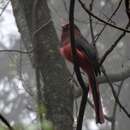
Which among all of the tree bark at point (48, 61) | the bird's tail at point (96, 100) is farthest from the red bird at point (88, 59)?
the tree bark at point (48, 61)

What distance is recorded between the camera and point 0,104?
14.9m

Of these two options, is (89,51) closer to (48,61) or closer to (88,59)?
(88,59)

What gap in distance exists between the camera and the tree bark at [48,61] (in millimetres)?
3061

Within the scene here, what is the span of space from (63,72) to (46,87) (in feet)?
0.54

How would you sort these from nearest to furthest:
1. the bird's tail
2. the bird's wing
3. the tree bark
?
the bird's tail < the bird's wing < the tree bark

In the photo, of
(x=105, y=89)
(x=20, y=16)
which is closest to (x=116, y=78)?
(x=20, y=16)

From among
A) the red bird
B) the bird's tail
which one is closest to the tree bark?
the red bird

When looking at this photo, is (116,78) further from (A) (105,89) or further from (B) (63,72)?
(A) (105,89)

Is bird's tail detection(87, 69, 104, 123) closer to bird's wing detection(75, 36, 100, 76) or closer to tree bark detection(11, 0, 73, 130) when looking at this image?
bird's wing detection(75, 36, 100, 76)

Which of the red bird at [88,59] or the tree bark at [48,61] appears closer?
the red bird at [88,59]

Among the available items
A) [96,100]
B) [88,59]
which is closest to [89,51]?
[88,59]

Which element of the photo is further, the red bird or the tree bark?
the tree bark

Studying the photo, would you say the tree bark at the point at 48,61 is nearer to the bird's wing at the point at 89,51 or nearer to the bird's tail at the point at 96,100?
the bird's wing at the point at 89,51

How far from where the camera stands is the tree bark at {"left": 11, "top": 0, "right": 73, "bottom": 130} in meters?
3.06
